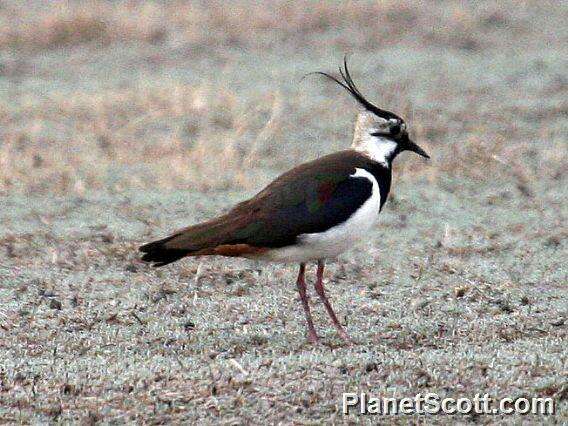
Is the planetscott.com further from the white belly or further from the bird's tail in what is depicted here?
the bird's tail

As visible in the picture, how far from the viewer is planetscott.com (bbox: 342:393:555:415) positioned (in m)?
5.12

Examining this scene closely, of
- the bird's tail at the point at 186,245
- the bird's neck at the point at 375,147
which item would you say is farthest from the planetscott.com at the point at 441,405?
the bird's neck at the point at 375,147

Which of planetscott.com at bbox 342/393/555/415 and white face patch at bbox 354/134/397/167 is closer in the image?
planetscott.com at bbox 342/393/555/415

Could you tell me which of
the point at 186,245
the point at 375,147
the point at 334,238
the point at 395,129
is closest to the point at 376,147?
the point at 375,147

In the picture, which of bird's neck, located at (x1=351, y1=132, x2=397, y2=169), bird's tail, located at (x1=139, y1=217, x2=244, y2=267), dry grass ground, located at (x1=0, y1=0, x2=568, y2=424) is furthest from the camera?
bird's neck, located at (x1=351, y1=132, x2=397, y2=169)

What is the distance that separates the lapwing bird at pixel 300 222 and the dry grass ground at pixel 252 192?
41 centimetres

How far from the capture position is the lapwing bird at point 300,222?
588 centimetres

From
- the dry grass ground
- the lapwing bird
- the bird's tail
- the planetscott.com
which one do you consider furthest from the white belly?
the planetscott.com

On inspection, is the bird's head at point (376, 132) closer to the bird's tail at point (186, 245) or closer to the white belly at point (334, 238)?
the white belly at point (334, 238)

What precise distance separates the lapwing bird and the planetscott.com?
2.89 ft

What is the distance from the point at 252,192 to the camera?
942 cm

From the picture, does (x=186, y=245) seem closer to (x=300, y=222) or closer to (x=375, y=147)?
(x=300, y=222)

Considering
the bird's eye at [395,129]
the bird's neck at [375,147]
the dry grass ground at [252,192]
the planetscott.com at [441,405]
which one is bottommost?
the dry grass ground at [252,192]

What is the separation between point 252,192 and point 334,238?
11.6ft
